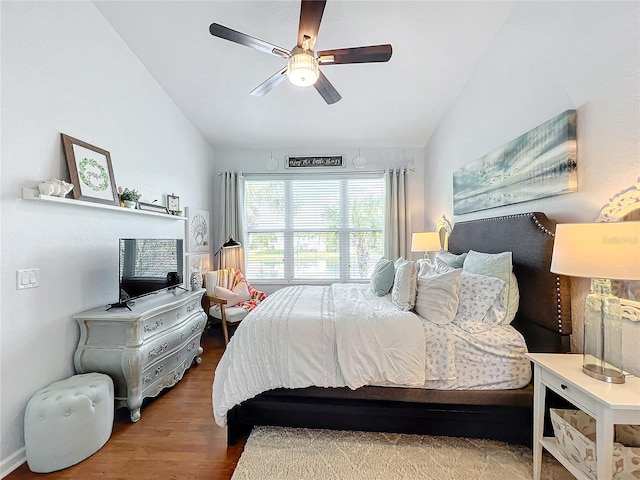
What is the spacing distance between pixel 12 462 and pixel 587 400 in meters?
3.08

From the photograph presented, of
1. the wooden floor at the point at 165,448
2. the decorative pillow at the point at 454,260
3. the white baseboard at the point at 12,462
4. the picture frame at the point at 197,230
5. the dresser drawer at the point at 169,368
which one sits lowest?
the wooden floor at the point at 165,448

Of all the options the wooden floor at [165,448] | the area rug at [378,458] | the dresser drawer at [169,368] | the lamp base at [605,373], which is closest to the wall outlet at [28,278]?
the dresser drawer at [169,368]

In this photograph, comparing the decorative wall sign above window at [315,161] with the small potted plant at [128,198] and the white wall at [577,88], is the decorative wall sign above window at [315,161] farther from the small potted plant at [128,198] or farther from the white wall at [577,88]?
the small potted plant at [128,198]

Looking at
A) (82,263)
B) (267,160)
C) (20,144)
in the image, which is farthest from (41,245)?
(267,160)

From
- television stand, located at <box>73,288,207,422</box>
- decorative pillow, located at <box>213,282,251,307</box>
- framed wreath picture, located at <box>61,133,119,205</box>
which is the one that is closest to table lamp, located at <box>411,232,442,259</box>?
decorative pillow, located at <box>213,282,251,307</box>

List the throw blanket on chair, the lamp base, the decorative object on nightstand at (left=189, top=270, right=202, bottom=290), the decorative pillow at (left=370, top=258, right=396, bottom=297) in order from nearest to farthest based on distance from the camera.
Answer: the lamp base
the decorative pillow at (left=370, top=258, right=396, bottom=297)
the decorative object on nightstand at (left=189, top=270, right=202, bottom=290)
the throw blanket on chair

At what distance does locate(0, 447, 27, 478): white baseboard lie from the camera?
163 centimetres

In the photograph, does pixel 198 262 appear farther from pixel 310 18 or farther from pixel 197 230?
pixel 310 18

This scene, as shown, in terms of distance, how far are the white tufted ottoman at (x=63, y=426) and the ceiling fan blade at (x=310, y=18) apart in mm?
2676

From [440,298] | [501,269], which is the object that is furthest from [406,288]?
[501,269]

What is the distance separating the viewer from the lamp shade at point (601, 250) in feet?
3.88

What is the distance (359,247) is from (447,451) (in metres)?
3.14

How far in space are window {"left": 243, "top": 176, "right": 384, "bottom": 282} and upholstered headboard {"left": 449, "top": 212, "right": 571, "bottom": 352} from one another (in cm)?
248

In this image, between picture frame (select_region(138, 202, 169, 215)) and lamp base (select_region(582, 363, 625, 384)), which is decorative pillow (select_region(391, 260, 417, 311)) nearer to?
lamp base (select_region(582, 363, 625, 384))
